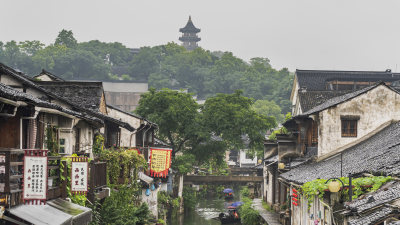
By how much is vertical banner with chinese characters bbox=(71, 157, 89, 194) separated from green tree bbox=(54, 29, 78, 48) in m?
140

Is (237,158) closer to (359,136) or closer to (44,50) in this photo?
(44,50)

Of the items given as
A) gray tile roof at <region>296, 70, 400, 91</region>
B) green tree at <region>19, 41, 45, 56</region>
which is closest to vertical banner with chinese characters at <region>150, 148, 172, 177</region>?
gray tile roof at <region>296, 70, 400, 91</region>

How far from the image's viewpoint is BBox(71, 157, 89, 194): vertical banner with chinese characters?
21.0 metres

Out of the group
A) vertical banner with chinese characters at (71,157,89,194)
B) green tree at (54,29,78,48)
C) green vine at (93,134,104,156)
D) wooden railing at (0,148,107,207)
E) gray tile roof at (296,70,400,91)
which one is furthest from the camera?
green tree at (54,29,78,48)

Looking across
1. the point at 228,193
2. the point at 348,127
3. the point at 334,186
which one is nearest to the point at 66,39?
the point at 228,193

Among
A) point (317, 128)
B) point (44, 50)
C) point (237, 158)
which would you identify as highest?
point (44, 50)

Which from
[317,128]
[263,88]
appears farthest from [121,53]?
[317,128]

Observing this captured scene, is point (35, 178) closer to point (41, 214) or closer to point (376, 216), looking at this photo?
point (41, 214)

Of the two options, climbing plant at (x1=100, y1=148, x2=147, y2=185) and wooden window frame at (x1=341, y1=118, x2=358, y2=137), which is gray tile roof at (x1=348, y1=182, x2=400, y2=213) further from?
wooden window frame at (x1=341, y1=118, x2=358, y2=137)

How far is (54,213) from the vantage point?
1789 cm

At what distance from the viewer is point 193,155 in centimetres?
6356

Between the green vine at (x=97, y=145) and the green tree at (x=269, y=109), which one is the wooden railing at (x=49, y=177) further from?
the green tree at (x=269, y=109)

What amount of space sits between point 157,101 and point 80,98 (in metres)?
32.6

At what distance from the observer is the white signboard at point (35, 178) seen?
16031 millimetres
